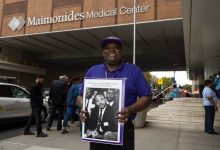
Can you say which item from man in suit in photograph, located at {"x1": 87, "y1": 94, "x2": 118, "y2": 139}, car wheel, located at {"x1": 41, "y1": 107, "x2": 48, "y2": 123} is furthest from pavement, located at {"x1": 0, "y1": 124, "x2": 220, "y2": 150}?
man in suit in photograph, located at {"x1": 87, "y1": 94, "x2": 118, "y2": 139}

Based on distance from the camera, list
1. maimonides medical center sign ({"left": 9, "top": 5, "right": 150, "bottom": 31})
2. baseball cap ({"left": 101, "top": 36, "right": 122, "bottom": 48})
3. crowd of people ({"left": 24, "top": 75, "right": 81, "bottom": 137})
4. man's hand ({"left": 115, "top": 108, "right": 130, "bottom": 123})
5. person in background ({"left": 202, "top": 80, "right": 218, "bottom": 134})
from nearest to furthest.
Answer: man's hand ({"left": 115, "top": 108, "right": 130, "bottom": 123}) → baseball cap ({"left": 101, "top": 36, "right": 122, "bottom": 48}) → crowd of people ({"left": 24, "top": 75, "right": 81, "bottom": 137}) → person in background ({"left": 202, "top": 80, "right": 218, "bottom": 134}) → maimonides medical center sign ({"left": 9, "top": 5, "right": 150, "bottom": 31})

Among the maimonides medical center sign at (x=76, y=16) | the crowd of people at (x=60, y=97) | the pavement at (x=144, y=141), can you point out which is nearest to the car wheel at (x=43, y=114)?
the crowd of people at (x=60, y=97)

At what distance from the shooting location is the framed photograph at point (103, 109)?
253 centimetres

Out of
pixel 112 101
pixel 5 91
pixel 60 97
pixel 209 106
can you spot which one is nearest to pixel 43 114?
pixel 5 91

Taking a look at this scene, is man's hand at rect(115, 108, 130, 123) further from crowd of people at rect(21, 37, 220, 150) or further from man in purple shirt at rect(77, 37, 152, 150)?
man in purple shirt at rect(77, 37, 152, 150)

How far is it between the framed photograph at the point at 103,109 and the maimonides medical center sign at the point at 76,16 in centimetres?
2475

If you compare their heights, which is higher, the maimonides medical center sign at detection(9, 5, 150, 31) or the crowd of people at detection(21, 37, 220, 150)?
the maimonides medical center sign at detection(9, 5, 150, 31)

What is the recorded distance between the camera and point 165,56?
37562 mm

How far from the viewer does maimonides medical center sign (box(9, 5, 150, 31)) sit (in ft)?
88.7

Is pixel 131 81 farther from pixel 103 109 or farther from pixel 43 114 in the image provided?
pixel 43 114

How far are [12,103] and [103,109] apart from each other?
7924mm

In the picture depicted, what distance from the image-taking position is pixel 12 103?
976cm

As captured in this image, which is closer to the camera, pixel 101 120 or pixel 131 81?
pixel 101 120

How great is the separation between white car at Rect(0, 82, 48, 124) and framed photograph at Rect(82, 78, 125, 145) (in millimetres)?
7381
